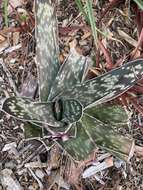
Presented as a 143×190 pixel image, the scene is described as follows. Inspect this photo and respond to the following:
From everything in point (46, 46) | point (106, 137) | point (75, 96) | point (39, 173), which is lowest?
point (39, 173)

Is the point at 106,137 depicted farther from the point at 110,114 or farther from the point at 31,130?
the point at 31,130

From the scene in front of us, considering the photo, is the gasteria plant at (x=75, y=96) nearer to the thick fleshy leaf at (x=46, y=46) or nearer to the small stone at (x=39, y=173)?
the thick fleshy leaf at (x=46, y=46)

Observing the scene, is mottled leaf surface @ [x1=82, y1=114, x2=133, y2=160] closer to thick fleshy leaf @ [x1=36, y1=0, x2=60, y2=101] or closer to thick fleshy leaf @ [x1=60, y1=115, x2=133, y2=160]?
thick fleshy leaf @ [x1=60, y1=115, x2=133, y2=160]

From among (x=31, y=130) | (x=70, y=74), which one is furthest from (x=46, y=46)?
(x=31, y=130)

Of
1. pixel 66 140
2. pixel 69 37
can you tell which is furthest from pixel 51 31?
pixel 66 140

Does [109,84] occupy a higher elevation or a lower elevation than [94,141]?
higher

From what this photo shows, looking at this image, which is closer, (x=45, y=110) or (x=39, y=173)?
(x=45, y=110)

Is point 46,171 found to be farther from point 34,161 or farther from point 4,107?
point 4,107
